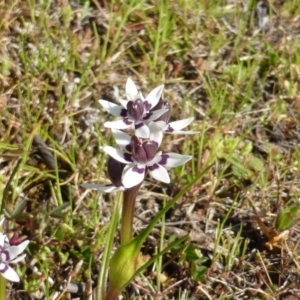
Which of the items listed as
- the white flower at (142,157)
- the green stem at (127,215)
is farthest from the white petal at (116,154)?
the green stem at (127,215)

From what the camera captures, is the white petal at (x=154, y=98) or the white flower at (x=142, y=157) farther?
the white petal at (x=154, y=98)

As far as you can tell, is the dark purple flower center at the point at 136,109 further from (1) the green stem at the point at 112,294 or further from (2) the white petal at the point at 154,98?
(1) the green stem at the point at 112,294

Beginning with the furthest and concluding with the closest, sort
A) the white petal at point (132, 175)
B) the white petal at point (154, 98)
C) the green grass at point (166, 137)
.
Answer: the green grass at point (166, 137), the white petal at point (154, 98), the white petal at point (132, 175)

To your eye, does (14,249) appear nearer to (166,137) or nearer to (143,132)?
(143,132)

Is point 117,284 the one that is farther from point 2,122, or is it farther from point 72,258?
point 2,122

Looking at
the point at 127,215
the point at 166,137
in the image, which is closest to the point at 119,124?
the point at 127,215

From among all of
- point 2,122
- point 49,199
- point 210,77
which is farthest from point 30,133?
point 210,77

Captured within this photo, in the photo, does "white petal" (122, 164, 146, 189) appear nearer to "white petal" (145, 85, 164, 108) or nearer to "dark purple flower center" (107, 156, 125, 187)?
"dark purple flower center" (107, 156, 125, 187)
